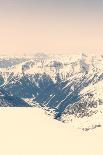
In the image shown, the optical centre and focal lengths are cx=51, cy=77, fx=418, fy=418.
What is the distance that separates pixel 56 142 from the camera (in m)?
37.6

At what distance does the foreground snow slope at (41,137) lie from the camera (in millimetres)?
35562

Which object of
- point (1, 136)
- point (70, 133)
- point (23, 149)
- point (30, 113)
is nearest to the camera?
point (23, 149)

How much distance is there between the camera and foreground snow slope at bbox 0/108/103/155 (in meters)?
35.6

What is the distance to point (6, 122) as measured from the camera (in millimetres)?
41719

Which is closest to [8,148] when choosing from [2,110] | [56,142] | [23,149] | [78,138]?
[23,149]

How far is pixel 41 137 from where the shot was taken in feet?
125

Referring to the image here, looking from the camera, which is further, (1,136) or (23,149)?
(1,136)

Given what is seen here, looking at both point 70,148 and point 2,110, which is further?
point 2,110

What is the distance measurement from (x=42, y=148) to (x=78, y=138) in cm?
479

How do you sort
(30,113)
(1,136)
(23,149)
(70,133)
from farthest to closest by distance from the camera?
1. (30,113)
2. (70,133)
3. (1,136)
4. (23,149)

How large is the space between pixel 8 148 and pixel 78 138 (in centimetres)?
717

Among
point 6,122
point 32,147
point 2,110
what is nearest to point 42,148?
point 32,147

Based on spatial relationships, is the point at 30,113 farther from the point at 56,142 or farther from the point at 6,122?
the point at 56,142

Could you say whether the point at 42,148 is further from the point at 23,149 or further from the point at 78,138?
the point at 78,138
